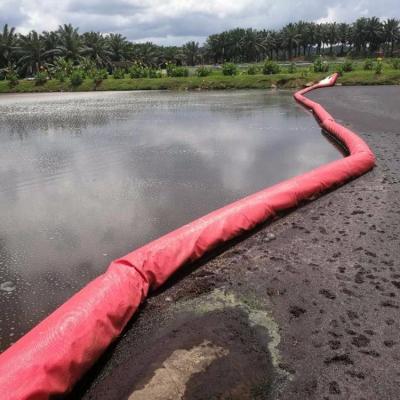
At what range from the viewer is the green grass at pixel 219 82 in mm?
28547

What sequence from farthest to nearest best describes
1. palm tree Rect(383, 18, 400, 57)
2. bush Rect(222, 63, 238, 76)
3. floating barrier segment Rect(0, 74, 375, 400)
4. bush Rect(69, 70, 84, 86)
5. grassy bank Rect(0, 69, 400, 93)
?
palm tree Rect(383, 18, 400, 57), bush Rect(69, 70, 84, 86), bush Rect(222, 63, 238, 76), grassy bank Rect(0, 69, 400, 93), floating barrier segment Rect(0, 74, 375, 400)

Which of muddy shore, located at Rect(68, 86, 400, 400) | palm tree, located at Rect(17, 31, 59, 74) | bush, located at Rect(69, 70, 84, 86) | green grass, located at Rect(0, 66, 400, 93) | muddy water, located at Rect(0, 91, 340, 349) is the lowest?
muddy shore, located at Rect(68, 86, 400, 400)

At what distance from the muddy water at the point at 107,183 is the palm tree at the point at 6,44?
129 ft

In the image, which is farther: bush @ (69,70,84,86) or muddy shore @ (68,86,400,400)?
bush @ (69,70,84,86)

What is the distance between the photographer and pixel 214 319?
10.7 ft

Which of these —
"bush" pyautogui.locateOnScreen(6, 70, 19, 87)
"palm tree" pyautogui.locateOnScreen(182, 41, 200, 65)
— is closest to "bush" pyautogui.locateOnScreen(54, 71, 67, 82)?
"bush" pyautogui.locateOnScreen(6, 70, 19, 87)

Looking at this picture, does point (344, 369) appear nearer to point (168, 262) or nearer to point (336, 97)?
point (168, 262)

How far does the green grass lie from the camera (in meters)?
28.5

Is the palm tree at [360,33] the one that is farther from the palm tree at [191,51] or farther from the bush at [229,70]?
the bush at [229,70]

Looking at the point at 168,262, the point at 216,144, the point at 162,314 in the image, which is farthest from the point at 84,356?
the point at 216,144

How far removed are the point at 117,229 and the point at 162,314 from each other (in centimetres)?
194

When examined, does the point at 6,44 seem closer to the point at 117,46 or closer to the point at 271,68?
the point at 117,46

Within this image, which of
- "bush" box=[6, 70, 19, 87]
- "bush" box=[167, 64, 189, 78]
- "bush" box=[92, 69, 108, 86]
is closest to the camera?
"bush" box=[167, 64, 189, 78]

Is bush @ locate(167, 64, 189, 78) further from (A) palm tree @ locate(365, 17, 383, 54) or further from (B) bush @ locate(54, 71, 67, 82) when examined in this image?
(A) palm tree @ locate(365, 17, 383, 54)
